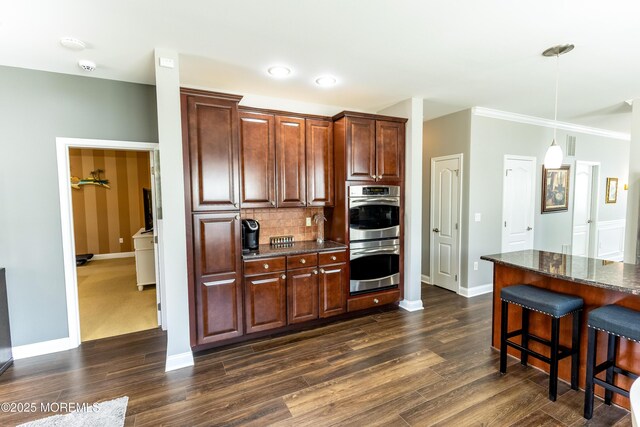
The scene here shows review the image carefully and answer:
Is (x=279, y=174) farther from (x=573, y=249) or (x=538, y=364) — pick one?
(x=573, y=249)

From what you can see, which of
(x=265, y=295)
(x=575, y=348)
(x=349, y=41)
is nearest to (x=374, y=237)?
(x=265, y=295)

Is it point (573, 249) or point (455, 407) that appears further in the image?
point (573, 249)

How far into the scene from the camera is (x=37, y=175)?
2.87m

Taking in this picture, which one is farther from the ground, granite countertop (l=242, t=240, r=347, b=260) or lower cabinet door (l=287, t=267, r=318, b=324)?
granite countertop (l=242, t=240, r=347, b=260)

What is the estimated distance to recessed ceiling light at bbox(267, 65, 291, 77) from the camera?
292cm

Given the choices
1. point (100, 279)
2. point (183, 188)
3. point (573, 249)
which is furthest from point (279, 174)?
point (573, 249)

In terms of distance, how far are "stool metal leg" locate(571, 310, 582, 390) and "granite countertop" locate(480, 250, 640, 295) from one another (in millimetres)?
318

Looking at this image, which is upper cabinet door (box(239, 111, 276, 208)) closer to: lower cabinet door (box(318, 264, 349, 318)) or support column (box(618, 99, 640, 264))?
lower cabinet door (box(318, 264, 349, 318))

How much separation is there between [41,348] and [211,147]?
2.56 m

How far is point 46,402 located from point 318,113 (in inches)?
155

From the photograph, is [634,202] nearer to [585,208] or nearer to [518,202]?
[518,202]

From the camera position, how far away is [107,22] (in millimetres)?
2102

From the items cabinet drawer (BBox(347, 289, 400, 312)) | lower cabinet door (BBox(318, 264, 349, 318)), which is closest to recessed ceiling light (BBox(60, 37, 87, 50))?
lower cabinet door (BBox(318, 264, 349, 318))

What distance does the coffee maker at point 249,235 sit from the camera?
3.35 m
